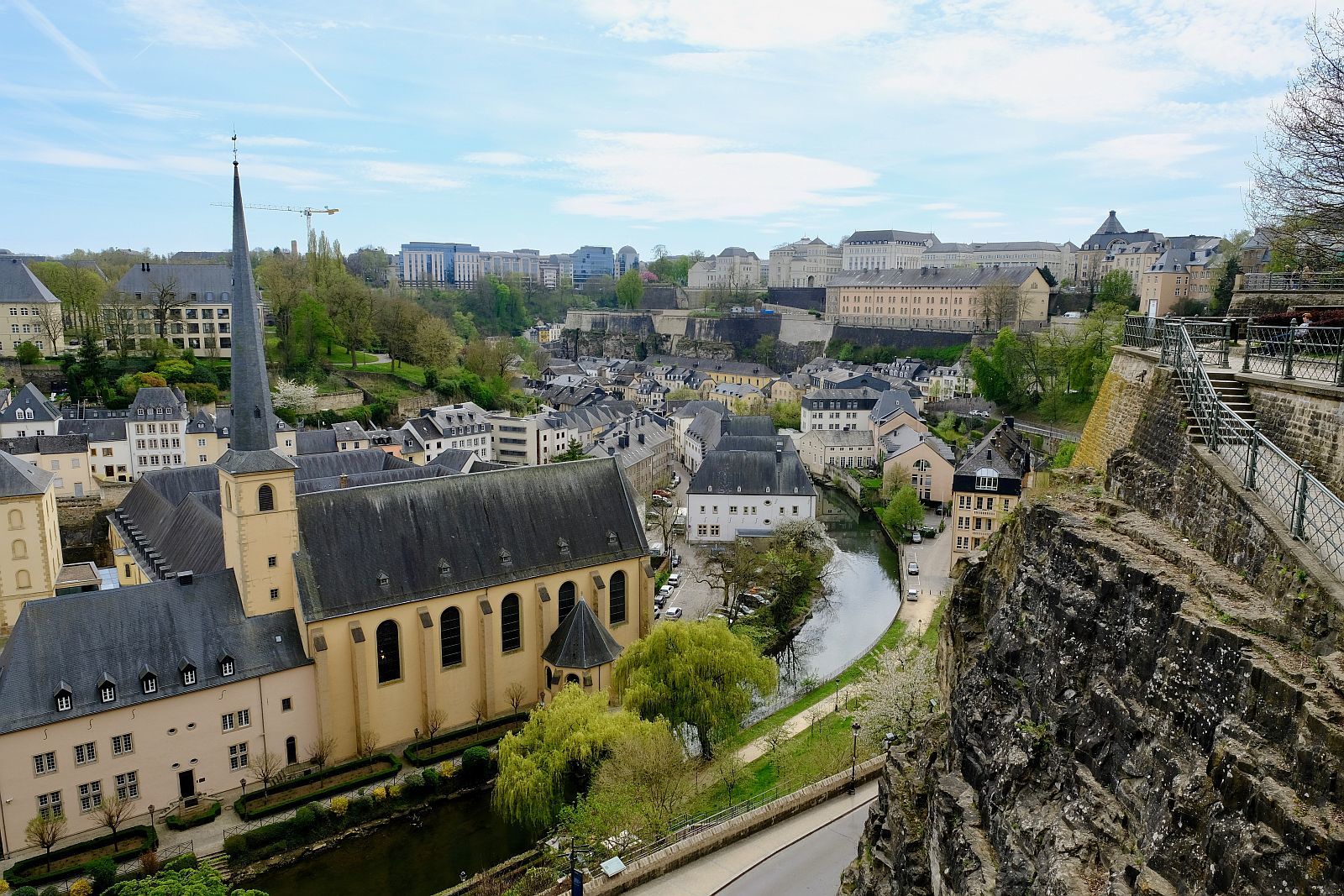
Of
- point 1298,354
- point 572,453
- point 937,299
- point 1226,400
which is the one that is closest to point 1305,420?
point 1226,400

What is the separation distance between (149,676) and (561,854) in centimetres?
1210

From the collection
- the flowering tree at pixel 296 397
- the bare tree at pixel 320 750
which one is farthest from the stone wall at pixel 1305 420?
the flowering tree at pixel 296 397

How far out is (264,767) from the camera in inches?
995

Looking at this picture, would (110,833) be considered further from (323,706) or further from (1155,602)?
(1155,602)

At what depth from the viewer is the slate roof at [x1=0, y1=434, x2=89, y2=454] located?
4647cm

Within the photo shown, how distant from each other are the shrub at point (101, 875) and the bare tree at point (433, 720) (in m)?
9.18

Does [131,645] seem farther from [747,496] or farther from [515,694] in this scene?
[747,496]

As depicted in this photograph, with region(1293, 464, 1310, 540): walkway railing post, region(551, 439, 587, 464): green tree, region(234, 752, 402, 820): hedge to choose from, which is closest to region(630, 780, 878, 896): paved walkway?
region(234, 752, 402, 820): hedge

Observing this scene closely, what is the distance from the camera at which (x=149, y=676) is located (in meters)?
23.6

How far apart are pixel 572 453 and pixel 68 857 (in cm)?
4587

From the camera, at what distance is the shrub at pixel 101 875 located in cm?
2080

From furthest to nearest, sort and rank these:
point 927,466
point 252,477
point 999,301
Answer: point 999,301 < point 927,466 < point 252,477

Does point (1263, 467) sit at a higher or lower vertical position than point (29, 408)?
higher

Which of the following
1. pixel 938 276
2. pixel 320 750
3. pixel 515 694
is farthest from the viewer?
pixel 938 276
